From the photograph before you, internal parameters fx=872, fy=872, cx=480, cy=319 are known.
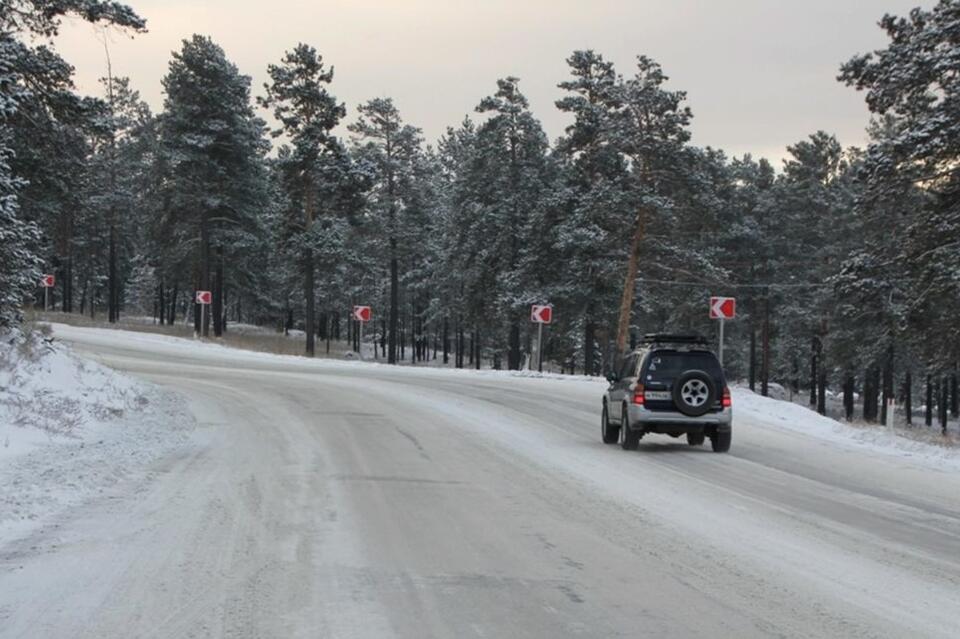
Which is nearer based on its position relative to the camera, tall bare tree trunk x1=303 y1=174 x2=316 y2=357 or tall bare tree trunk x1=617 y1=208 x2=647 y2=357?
tall bare tree trunk x1=617 y1=208 x2=647 y2=357

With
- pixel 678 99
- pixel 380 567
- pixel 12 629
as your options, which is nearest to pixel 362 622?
pixel 380 567

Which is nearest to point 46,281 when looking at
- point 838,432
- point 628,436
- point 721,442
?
point 628,436

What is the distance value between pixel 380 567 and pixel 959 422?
84.3m

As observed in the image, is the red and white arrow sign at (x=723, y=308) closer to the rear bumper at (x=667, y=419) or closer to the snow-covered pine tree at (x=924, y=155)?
the snow-covered pine tree at (x=924, y=155)

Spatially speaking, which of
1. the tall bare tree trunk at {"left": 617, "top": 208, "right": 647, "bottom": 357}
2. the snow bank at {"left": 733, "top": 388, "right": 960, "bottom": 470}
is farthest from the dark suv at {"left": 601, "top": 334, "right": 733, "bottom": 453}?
the tall bare tree trunk at {"left": 617, "top": 208, "right": 647, "bottom": 357}

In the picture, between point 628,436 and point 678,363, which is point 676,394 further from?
point 628,436

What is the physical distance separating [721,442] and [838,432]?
258 inches

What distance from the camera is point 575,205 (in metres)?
49.0

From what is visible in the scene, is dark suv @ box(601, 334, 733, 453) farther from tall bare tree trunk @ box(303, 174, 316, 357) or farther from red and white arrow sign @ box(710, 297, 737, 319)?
tall bare tree trunk @ box(303, 174, 316, 357)

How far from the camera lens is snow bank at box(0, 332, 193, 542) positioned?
9.26m

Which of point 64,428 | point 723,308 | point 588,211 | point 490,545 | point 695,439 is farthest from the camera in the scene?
point 588,211

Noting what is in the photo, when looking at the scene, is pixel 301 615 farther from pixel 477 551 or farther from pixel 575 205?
pixel 575 205

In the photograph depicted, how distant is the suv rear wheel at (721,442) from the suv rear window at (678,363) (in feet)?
3.55

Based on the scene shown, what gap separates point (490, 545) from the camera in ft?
25.6
